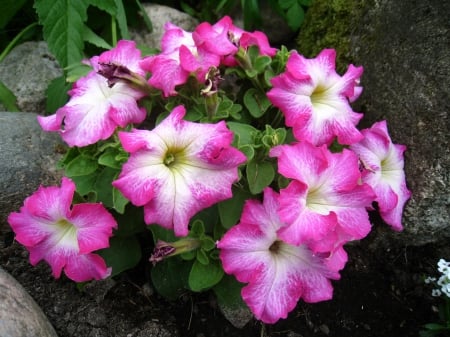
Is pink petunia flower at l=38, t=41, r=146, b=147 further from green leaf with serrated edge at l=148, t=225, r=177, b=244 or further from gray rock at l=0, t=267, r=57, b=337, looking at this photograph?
gray rock at l=0, t=267, r=57, b=337

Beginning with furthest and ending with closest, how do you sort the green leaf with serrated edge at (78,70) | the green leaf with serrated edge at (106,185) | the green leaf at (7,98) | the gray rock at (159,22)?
the gray rock at (159,22) < the green leaf at (7,98) < the green leaf with serrated edge at (78,70) < the green leaf with serrated edge at (106,185)

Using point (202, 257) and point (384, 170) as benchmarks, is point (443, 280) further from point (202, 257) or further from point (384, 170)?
point (202, 257)

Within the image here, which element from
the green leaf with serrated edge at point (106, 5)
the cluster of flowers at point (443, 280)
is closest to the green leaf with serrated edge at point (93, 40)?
the green leaf with serrated edge at point (106, 5)

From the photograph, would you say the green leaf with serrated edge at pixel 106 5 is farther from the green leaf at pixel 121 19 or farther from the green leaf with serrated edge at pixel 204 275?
the green leaf with serrated edge at pixel 204 275

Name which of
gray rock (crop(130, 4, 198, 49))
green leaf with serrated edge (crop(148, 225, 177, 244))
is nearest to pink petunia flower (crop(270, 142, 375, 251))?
green leaf with serrated edge (crop(148, 225, 177, 244))

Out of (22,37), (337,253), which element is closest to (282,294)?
(337,253)

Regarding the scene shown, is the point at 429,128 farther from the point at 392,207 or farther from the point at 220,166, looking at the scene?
the point at 220,166
